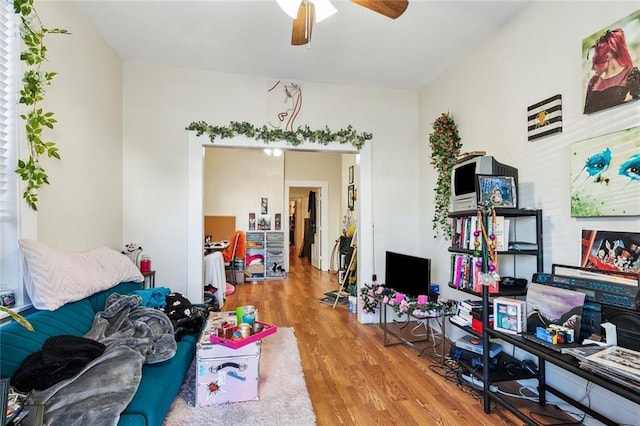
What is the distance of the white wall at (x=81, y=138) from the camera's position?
2135mm

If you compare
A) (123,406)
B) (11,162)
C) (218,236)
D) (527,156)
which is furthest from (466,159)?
(218,236)

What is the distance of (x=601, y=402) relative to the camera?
73.2 inches

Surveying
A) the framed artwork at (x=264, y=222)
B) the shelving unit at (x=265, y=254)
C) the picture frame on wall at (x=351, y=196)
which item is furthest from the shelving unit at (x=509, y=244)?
the framed artwork at (x=264, y=222)

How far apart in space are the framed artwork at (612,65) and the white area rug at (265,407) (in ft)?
8.50

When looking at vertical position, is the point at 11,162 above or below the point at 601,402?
above

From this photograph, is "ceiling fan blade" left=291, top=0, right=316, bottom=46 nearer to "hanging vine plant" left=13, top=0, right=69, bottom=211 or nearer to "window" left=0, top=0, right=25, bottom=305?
"hanging vine plant" left=13, top=0, right=69, bottom=211

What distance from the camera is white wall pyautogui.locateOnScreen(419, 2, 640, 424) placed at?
1.86 meters

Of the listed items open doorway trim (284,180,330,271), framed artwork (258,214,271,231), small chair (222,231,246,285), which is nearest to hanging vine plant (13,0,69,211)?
small chair (222,231,246,285)

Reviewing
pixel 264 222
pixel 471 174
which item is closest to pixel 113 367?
pixel 471 174

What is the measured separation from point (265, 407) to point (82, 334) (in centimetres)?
121

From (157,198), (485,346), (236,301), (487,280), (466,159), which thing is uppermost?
(466,159)

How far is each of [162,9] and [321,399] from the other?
124 inches

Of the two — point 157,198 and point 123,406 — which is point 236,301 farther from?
point 123,406

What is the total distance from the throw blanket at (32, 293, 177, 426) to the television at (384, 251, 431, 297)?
2235mm
